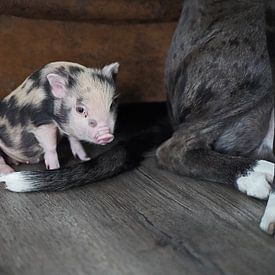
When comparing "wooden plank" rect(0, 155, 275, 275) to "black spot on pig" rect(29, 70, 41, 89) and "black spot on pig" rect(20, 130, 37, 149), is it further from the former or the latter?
"black spot on pig" rect(29, 70, 41, 89)

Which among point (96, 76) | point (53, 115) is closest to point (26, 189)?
point (53, 115)

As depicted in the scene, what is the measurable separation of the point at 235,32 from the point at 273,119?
33 cm

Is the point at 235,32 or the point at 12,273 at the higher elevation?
the point at 235,32

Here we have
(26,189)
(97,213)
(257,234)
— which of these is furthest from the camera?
(26,189)

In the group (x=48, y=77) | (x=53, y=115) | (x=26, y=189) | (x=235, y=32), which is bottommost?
(x=26, y=189)

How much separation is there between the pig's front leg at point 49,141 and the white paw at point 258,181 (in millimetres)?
646

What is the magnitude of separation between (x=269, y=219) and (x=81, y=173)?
66 centimetres

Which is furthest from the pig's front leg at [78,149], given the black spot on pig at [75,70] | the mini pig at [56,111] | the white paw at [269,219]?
the white paw at [269,219]

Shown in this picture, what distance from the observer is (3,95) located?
2.57m

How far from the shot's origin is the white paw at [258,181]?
200 centimetres

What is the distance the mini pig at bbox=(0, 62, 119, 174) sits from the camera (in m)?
2.11

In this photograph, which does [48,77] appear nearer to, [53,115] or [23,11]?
[53,115]

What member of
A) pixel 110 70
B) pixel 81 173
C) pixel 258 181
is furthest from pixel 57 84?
pixel 258 181

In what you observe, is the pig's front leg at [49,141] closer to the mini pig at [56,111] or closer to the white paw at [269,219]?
the mini pig at [56,111]
